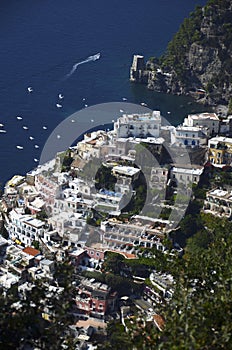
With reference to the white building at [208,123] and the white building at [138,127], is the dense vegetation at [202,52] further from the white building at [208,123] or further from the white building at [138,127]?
the white building at [138,127]

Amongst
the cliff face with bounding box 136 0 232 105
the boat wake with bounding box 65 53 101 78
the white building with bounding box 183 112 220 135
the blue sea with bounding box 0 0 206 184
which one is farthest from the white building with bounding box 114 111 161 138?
the boat wake with bounding box 65 53 101 78

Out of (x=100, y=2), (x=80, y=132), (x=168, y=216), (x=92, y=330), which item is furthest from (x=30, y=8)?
(x=92, y=330)

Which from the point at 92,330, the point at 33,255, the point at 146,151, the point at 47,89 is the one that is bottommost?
the point at 92,330

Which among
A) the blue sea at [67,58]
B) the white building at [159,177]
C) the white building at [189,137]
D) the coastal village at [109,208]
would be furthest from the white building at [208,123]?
the blue sea at [67,58]

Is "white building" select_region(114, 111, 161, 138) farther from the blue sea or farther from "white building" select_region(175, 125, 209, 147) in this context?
the blue sea

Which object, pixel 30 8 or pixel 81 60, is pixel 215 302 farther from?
pixel 30 8
